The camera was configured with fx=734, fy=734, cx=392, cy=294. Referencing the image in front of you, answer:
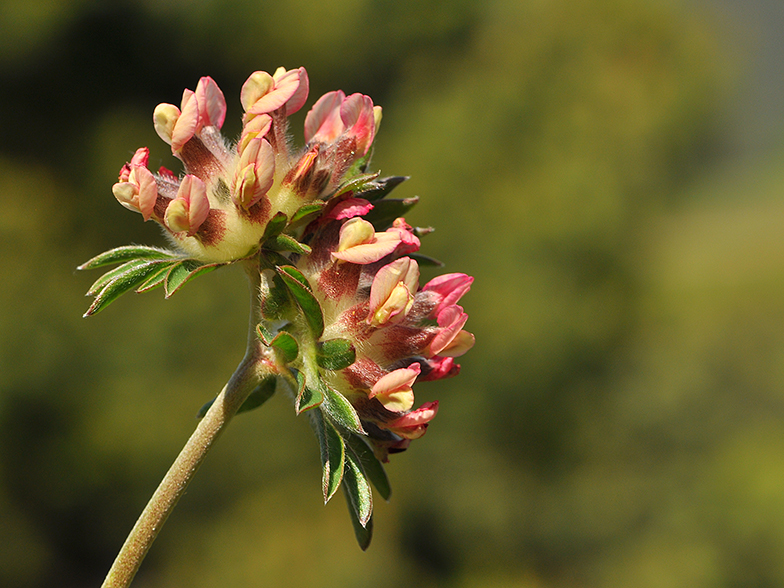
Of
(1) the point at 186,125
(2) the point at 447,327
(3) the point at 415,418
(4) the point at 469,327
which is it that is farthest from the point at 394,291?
(4) the point at 469,327

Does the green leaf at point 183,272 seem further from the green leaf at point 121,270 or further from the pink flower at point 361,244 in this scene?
the pink flower at point 361,244

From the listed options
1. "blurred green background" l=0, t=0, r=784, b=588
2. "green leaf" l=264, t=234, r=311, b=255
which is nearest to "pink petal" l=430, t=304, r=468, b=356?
"green leaf" l=264, t=234, r=311, b=255

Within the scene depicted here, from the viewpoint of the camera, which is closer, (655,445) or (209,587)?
(209,587)

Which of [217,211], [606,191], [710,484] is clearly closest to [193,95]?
[217,211]

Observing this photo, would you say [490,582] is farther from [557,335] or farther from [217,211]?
[217,211]

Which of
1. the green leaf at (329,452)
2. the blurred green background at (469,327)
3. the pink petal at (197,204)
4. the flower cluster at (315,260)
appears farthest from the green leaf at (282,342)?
the blurred green background at (469,327)

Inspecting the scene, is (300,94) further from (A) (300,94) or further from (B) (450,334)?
(B) (450,334)

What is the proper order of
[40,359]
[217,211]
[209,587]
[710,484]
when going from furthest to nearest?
[710,484], [209,587], [40,359], [217,211]
